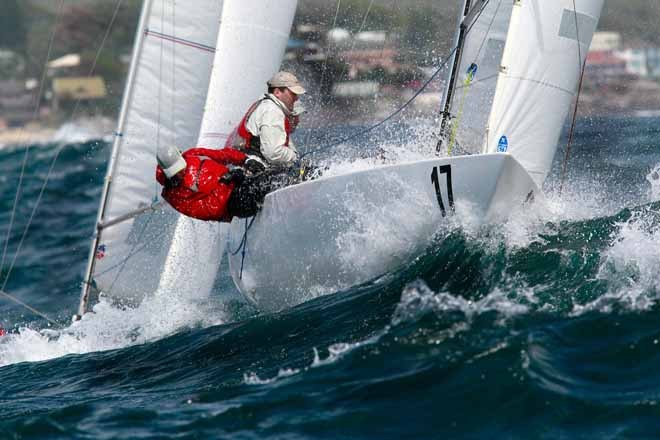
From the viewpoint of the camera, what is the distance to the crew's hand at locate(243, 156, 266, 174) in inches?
225

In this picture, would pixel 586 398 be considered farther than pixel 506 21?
No

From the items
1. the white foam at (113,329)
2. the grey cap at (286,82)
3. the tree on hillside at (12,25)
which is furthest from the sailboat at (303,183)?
the tree on hillside at (12,25)

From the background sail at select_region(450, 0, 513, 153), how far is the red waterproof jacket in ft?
4.78

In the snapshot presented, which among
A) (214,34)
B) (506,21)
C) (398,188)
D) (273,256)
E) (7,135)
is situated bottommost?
(7,135)

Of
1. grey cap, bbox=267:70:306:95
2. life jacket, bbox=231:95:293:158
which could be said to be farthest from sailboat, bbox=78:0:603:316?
grey cap, bbox=267:70:306:95

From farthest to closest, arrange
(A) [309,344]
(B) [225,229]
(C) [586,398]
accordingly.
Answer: (B) [225,229] < (A) [309,344] < (C) [586,398]

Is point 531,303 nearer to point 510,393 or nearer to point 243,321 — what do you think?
point 510,393

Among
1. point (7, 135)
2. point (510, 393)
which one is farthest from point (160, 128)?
point (7, 135)

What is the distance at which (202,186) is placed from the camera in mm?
5539

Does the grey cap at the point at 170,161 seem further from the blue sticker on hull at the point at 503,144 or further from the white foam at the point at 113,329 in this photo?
the blue sticker on hull at the point at 503,144

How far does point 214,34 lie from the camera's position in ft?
22.0

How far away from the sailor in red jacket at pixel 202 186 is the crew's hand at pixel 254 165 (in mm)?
112

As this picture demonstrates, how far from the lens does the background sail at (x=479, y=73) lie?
20.1ft

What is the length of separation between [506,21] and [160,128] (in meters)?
2.27
